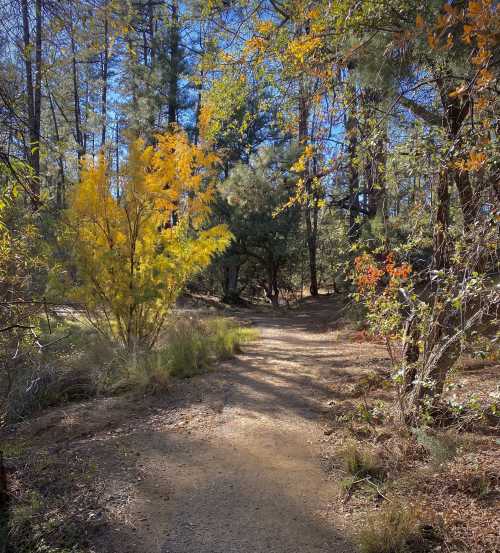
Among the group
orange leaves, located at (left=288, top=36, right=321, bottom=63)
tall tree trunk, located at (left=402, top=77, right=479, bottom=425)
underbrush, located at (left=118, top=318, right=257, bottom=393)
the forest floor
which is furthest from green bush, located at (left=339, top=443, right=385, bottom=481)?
orange leaves, located at (left=288, top=36, right=321, bottom=63)

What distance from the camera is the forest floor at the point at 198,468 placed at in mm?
2475

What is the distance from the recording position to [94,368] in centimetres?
574

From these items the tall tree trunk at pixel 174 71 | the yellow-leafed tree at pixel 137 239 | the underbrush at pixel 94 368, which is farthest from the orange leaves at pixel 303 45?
the tall tree trunk at pixel 174 71

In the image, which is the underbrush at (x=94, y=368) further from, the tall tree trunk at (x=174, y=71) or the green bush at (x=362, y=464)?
the tall tree trunk at (x=174, y=71)

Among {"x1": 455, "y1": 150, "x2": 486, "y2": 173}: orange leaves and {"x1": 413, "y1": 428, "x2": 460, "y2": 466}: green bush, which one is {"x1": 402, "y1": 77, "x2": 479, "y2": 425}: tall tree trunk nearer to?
{"x1": 413, "y1": 428, "x2": 460, "y2": 466}: green bush

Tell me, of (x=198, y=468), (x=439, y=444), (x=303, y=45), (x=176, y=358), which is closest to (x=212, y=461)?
(x=198, y=468)

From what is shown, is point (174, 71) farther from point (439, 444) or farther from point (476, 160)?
point (439, 444)

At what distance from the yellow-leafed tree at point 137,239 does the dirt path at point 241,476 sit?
1.63 meters

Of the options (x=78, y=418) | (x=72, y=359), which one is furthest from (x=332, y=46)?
(x=72, y=359)

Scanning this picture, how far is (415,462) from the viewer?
308 centimetres

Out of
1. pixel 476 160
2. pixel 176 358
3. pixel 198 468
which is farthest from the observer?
pixel 176 358

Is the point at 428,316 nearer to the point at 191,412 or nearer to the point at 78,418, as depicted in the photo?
the point at 191,412

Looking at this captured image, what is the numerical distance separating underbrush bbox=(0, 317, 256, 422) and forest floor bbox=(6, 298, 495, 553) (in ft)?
1.14

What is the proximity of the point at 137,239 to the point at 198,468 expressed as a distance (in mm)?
3841
